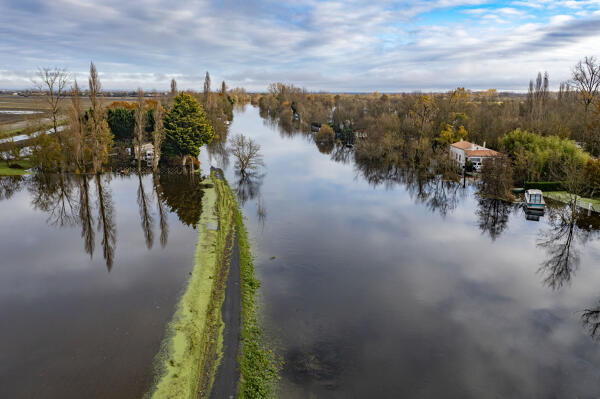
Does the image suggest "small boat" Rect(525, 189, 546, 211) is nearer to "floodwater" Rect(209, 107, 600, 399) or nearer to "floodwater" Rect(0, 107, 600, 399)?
"floodwater" Rect(209, 107, 600, 399)

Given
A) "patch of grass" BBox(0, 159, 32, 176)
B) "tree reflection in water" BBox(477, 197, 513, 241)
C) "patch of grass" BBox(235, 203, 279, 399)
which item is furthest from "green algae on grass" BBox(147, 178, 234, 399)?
"patch of grass" BBox(0, 159, 32, 176)

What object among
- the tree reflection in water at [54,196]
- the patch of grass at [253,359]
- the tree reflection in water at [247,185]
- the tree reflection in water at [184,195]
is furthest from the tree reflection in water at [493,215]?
the tree reflection in water at [54,196]

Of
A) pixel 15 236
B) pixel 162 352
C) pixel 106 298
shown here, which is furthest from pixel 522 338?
pixel 15 236

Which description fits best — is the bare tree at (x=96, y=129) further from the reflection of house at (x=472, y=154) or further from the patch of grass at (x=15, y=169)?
the reflection of house at (x=472, y=154)

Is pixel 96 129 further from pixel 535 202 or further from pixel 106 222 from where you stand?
pixel 535 202

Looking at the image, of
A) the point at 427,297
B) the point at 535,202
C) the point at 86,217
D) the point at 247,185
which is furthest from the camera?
the point at 247,185

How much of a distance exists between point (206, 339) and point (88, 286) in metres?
9.32

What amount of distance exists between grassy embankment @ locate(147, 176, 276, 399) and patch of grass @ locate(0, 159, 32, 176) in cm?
3963

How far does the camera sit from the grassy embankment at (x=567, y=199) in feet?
120

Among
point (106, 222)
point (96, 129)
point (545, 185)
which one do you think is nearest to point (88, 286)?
point (106, 222)

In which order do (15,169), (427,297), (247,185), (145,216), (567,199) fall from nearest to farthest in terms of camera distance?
(427,297) → (145,216) → (567,199) → (247,185) → (15,169)

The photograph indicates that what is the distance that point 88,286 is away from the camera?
2131cm

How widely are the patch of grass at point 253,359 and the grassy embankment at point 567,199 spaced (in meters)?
35.4

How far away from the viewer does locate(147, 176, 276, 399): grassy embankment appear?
46.4ft
